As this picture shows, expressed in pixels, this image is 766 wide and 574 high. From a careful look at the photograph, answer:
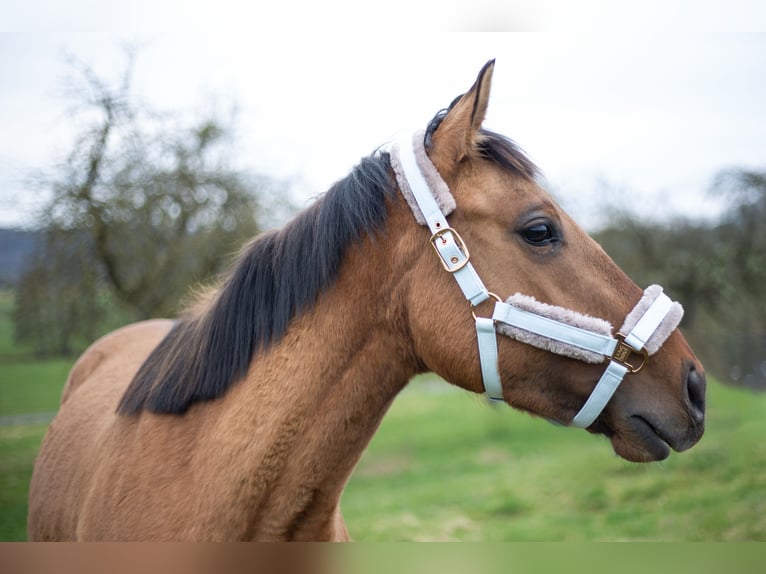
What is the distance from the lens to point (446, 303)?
2.25 metres

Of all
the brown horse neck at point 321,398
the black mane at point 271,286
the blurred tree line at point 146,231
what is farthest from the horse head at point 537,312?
the blurred tree line at point 146,231

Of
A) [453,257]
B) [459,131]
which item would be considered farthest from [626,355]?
[459,131]

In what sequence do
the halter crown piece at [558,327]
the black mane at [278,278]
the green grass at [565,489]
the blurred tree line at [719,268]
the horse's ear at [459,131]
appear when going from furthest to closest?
1. the blurred tree line at [719,268]
2. the green grass at [565,489]
3. the black mane at [278,278]
4. the horse's ear at [459,131]
5. the halter crown piece at [558,327]

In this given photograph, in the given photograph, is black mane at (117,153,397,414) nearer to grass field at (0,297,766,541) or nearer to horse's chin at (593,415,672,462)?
horse's chin at (593,415,672,462)

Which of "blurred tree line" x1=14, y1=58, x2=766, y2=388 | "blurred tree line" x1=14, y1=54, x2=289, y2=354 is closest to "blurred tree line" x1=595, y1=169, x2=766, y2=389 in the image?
"blurred tree line" x1=14, y1=58, x2=766, y2=388

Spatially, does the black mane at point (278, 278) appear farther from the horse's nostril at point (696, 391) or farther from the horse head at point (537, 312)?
the horse's nostril at point (696, 391)

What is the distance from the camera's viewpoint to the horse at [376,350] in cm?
221

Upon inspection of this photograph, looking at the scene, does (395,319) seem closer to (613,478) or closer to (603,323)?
(603,323)

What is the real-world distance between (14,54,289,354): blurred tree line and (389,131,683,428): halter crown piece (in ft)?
18.7

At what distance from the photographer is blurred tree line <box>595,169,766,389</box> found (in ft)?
32.8

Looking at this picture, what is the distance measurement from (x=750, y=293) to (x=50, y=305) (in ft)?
43.6

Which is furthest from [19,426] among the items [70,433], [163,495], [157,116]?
[163,495]

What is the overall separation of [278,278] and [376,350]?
55 cm

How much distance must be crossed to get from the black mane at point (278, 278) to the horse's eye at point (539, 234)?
25 cm
